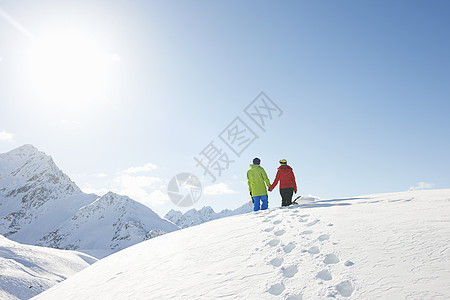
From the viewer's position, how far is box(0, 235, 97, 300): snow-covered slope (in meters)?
9.35

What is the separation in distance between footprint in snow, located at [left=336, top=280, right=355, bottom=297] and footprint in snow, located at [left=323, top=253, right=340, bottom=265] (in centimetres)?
50

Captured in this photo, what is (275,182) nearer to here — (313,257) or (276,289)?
(313,257)

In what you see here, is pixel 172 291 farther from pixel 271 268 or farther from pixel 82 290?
pixel 82 290

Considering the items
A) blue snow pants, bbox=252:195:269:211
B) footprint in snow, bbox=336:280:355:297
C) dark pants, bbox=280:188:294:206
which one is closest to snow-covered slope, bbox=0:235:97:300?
blue snow pants, bbox=252:195:269:211

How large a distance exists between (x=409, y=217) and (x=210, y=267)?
3.62m

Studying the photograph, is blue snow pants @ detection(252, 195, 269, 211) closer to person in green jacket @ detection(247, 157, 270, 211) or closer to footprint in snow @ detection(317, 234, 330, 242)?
person in green jacket @ detection(247, 157, 270, 211)

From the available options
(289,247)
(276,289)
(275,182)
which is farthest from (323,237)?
(275,182)

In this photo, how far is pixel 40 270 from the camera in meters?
11.9

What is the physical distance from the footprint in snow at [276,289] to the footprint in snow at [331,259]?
759mm

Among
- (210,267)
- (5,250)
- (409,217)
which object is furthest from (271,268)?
(5,250)

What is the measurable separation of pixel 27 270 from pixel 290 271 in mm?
13195

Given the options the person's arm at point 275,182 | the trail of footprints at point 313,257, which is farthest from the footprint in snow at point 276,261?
the person's arm at point 275,182

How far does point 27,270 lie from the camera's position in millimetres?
11219

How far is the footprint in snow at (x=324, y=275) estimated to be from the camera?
3.01m
